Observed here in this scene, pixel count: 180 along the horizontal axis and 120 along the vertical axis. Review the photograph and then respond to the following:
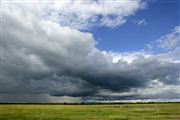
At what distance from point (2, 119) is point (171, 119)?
25.2 meters

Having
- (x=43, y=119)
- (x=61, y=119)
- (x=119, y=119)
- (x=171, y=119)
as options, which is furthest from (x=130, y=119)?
(x=43, y=119)

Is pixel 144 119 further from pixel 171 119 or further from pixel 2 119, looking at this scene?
pixel 2 119

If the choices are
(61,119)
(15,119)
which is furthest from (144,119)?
(15,119)

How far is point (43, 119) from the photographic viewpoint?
38.9 m

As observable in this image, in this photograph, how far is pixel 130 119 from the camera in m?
37.6

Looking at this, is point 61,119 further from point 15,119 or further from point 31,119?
point 15,119

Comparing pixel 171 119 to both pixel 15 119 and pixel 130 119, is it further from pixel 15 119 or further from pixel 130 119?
pixel 15 119

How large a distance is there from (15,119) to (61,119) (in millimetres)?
7020

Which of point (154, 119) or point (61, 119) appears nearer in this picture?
point (154, 119)

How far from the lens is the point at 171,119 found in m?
36.0

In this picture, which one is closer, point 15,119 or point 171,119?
point 171,119

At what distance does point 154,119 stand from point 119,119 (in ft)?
16.8

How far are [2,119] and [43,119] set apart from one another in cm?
626

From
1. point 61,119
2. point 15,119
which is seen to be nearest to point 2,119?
point 15,119
